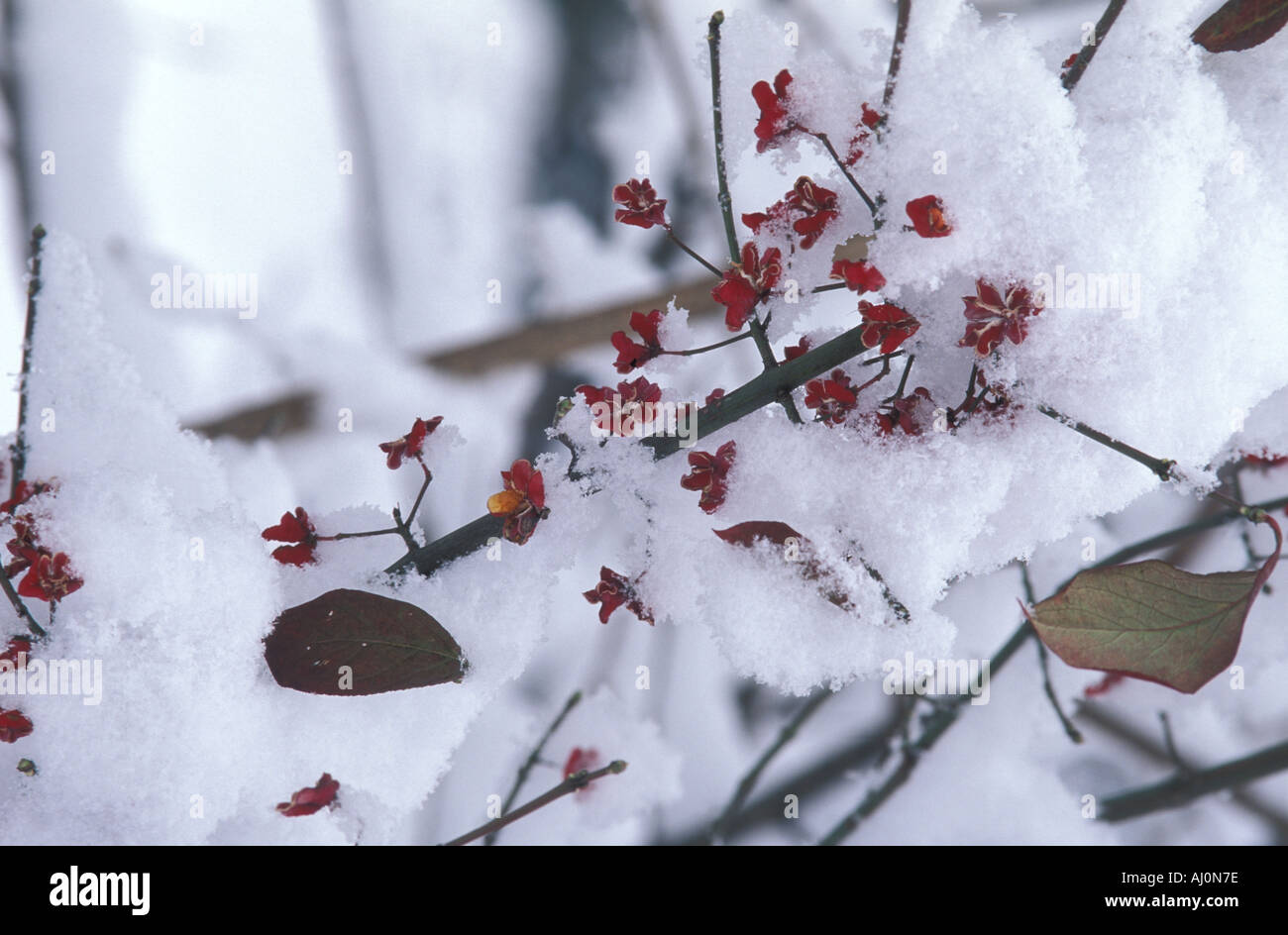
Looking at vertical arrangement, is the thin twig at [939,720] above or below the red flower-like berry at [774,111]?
below

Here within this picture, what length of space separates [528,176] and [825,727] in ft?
2.70

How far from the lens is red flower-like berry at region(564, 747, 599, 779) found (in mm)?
909

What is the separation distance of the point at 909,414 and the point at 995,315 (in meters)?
0.07

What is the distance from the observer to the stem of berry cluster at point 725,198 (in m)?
0.44

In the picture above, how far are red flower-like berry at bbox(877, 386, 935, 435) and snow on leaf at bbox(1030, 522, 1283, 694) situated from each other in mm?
116

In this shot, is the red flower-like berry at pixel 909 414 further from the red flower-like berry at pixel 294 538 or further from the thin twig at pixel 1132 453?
the red flower-like berry at pixel 294 538

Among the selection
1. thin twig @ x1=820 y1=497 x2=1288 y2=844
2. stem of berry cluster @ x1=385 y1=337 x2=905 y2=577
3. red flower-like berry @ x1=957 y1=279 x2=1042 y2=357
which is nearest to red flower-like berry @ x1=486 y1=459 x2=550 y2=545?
stem of berry cluster @ x1=385 y1=337 x2=905 y2=577

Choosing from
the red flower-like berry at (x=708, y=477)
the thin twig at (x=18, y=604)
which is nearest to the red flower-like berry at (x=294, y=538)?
the thin twig at (x=18, y=604)

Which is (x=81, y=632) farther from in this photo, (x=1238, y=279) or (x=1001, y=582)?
(x=1001, y=582)

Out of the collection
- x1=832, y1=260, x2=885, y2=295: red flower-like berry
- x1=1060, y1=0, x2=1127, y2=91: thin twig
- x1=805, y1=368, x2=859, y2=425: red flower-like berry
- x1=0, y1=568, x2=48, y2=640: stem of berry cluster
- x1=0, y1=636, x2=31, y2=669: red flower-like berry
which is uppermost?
x1=1060, y1=0, x2=1127, y2=91: thin twig

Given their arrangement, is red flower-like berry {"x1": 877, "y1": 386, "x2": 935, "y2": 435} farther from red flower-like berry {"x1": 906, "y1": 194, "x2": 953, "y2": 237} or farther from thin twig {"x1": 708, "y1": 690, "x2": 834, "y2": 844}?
thin twig {"x1": 708, "y1": 690, "x2": 834, "y2": 844}

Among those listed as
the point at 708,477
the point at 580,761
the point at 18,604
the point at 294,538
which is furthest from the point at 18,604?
the point at 580,761

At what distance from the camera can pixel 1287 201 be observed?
0.49 m

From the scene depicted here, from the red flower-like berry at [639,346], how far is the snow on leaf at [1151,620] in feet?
0.86
